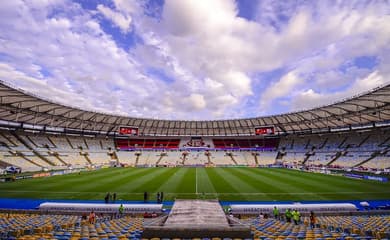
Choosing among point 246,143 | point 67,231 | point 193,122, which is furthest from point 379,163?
point 67,231

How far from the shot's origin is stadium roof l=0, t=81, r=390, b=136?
33.4m

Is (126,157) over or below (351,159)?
over

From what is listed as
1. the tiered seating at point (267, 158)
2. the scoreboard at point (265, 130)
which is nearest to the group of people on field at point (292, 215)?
the scoreboard at point (265, 130)

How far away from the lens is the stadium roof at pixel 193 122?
3344cm

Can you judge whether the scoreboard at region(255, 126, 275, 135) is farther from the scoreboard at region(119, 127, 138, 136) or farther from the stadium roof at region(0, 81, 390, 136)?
the scoreboard at region(119, 127, 138, 136)

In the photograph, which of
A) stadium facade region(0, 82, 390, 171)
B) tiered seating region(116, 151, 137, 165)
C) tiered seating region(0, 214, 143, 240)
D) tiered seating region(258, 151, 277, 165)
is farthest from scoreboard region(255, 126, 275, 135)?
tiered seating region(0, 214, 143, 240)

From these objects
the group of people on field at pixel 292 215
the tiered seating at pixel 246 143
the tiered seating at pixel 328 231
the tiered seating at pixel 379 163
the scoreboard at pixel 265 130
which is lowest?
the group of people on field at pixel 292 215

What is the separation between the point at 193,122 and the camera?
66438mm

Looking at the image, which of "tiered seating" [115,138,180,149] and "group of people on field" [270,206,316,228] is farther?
"tiered seating" [115,138,180,149]

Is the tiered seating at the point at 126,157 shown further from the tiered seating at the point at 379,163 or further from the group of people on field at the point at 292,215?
the tiered seating at the point at 379,163

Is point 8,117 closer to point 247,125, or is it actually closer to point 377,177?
point 247,125

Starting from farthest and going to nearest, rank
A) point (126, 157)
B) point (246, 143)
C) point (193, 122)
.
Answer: point (246, 143) < point (193, 122) < point (126, 157)

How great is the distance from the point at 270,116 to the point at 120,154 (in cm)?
4578

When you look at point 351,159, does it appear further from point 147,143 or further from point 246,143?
point 147,143
